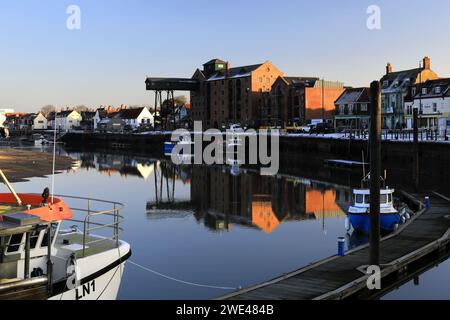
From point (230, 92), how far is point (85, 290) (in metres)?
124

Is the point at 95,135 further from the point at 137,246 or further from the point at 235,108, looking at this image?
the point at 137,246

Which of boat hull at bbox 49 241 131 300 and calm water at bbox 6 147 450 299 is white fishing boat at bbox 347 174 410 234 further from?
boat hull at bbox 49 241 131 300

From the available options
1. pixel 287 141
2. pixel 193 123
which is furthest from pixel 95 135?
pixel 287 141

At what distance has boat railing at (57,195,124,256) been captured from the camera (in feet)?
47.1

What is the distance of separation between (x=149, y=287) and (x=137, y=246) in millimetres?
6438

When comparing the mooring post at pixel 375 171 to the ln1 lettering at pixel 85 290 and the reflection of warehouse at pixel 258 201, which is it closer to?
the ln1 lettering at pixel 85 290

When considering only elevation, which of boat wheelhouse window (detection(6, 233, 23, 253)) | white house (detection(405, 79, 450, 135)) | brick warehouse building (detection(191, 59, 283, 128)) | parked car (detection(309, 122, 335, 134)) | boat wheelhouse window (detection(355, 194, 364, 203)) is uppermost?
brick warehouse building (detection(191, 59, 283, 128))

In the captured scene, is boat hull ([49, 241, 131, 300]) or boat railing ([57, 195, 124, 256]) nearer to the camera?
boat hull ([49, 241, 131, 300])

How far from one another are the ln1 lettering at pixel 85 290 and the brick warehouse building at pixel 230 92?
113891 millimetres

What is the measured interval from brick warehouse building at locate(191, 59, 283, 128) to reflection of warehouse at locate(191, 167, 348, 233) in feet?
241

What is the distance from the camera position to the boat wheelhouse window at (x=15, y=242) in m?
11.6

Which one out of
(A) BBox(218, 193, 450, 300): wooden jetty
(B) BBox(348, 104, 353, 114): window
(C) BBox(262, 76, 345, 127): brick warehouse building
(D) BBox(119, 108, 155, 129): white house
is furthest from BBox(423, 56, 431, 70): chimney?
(D) BBox(119, 108, 155, 129): white house
